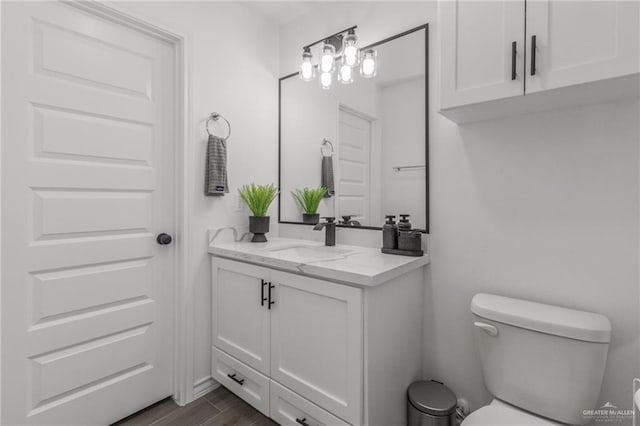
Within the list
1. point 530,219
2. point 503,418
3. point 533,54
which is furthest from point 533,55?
point 503,418

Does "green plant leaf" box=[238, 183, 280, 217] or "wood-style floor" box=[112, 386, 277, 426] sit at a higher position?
"green plant leaf" box=[238, 183, 280, 217]

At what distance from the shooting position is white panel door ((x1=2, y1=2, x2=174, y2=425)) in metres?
1.31

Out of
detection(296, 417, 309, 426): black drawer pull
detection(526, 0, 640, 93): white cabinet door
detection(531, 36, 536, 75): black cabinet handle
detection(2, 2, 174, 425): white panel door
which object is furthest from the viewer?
detection(296, 417, 309, 426): black drawer pull

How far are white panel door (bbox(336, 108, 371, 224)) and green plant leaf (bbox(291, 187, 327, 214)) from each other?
0.43 ft

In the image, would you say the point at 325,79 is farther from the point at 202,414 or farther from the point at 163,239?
the point at 202,414

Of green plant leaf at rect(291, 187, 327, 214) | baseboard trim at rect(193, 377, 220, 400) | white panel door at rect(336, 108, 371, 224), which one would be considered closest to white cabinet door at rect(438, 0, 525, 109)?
white panel door at rect(336, 108, 371, 224)

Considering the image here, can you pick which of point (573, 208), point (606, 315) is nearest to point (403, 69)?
point (573, 208)

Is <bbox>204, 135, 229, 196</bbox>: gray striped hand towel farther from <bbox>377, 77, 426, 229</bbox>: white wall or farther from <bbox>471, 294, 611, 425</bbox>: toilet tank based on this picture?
<bbox>471, 294, 611, 425</bbox>: toilet tank

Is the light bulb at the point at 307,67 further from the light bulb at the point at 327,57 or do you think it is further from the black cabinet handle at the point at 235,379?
the black cabinet handle at the point at 235,379

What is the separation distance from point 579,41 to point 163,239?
1961 millimetres

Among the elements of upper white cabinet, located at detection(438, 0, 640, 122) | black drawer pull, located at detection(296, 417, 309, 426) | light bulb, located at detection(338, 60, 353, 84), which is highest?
light bulb, located at detection(338, 60, 353, 84)

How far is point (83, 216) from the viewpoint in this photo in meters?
1.47

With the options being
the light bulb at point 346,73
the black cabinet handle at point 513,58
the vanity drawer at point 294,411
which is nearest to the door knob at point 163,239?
the vanity drawer at point 294,411

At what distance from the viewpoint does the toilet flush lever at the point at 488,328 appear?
1226mm
